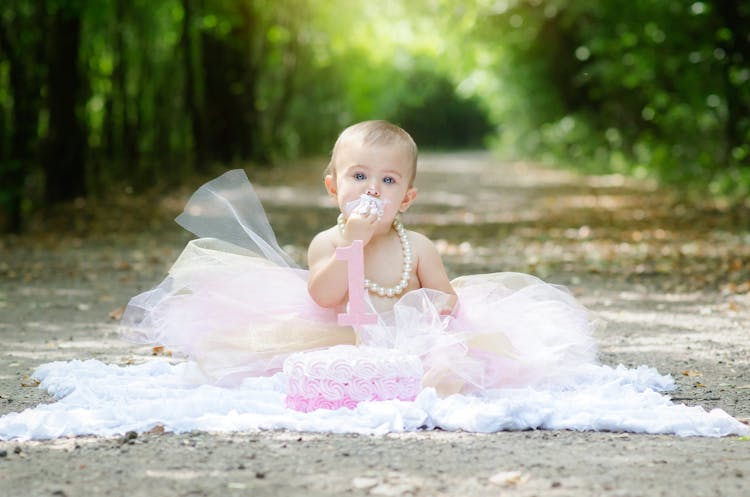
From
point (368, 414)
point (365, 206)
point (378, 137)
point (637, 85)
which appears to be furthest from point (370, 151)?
point (637, 85)

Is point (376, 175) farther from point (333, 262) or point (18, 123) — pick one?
point (18, 123)

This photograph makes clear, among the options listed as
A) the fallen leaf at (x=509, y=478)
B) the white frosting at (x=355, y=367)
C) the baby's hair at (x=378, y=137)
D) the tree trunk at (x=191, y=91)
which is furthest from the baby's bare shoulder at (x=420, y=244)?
the tree trunk at (x=191, y=91)

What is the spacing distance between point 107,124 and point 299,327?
15329mm

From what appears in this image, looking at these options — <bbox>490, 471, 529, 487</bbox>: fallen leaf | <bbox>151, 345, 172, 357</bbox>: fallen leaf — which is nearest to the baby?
<bbox>490, 471, 529, 487</bbox>: fallen leaf

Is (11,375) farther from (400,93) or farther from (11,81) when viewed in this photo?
(400,93)

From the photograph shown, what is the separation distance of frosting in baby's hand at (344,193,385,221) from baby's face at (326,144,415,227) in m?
0.01

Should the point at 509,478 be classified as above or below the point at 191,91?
below

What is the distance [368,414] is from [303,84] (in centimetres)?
3107

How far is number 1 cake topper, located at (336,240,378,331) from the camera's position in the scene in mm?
4520

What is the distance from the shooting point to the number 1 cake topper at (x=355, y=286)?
452 centimetres

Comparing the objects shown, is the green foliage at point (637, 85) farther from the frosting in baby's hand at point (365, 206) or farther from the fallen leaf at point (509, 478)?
the fallen leaf at point (509, 478)

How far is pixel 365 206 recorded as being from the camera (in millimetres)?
4609

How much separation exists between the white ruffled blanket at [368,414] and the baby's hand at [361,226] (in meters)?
0.73

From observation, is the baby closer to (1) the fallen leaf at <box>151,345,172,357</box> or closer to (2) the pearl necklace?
(2) the pearl necklace
